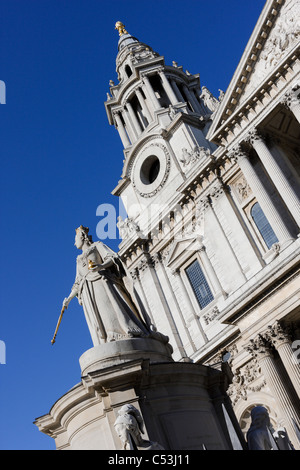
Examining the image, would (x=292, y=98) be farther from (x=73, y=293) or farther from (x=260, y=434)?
(x=260, y=434)

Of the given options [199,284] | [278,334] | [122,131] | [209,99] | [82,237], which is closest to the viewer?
[82,237]

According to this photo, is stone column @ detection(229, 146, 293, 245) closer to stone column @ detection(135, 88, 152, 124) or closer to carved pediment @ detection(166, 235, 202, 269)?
carved pediment @ detection(166, 235, 202, 269)

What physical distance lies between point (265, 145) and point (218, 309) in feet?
23.0

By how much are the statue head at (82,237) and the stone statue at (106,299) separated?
227mm

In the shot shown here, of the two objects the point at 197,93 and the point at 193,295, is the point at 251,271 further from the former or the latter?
the point at 197,93

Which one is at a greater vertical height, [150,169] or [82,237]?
[150,169]

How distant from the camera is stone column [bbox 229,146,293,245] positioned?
17609mm

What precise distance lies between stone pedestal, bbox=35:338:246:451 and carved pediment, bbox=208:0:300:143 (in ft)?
49.2

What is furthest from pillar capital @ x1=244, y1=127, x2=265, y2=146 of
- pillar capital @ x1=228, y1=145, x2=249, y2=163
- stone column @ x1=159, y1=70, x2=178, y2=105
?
stone column @ x1=159, y1=70, x2=178, y2=105

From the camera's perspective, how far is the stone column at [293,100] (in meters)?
17.9

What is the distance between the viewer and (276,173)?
60.9 feet

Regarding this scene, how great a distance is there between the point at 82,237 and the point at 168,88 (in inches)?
917

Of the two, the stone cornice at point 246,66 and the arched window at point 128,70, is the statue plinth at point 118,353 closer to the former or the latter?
the stone cornice at point 246,66

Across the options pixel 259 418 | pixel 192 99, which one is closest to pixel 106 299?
pixel 259 418
